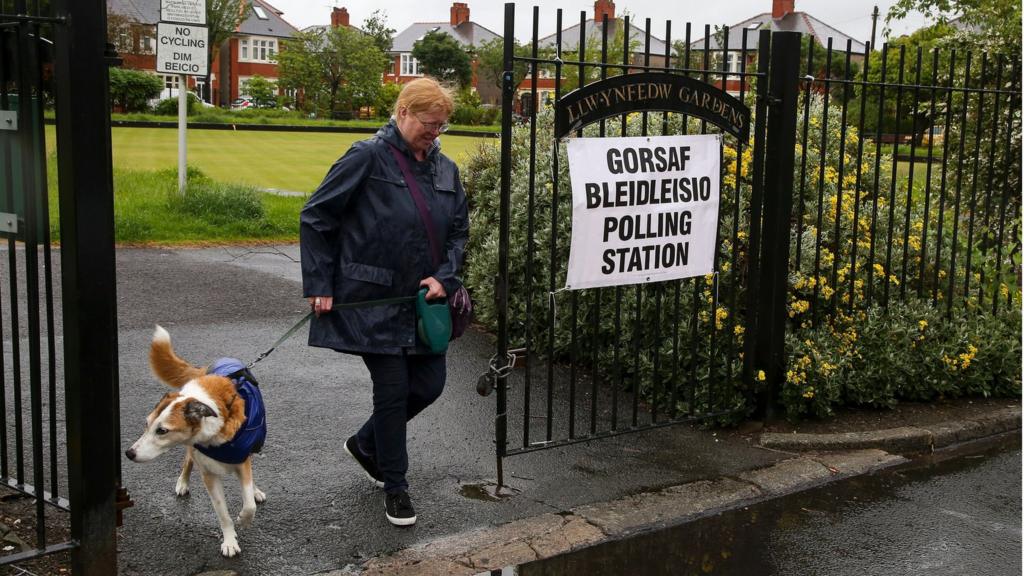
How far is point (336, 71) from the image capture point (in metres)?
64.9

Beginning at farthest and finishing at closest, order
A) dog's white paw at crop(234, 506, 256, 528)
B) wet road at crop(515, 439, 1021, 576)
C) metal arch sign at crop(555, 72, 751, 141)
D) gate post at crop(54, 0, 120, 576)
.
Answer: metal arch sign at crop(555, 72, 751, 141) → wet road at crop(515, 439, 1021, 576) → dog's white paw at crop(234, 506, 256, 528) → gate post at crop(54, 0, 120, 576)

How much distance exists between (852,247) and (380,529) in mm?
3499

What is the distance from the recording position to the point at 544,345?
750cm

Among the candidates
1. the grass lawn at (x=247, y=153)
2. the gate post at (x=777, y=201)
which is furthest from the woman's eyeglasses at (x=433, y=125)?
the grass lawn at (x=247, y=153)

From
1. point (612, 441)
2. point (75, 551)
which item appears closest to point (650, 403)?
point (612, 441)

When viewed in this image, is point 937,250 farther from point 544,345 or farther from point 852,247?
point 544,345

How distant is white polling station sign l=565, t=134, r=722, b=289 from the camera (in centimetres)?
519

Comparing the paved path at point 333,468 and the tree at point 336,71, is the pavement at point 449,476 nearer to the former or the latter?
the paved path at point 333,468

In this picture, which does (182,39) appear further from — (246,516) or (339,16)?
(339,16)

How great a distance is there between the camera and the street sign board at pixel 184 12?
45.0 feet

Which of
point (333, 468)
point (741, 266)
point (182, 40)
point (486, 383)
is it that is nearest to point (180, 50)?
point (182, 40)

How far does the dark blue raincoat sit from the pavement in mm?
851

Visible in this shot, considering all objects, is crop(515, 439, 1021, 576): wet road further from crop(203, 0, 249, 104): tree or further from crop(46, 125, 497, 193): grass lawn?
crop(203, 0, 249, 104): tree

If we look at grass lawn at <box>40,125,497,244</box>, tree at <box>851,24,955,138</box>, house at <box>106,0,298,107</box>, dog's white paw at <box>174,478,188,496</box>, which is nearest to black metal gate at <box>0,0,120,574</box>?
dog's white paw at <box>174,478,188,496</box>
